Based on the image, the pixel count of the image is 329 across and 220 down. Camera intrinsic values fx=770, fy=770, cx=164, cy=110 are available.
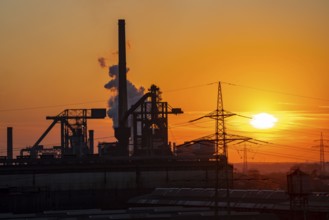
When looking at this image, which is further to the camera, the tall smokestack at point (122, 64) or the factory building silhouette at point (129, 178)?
the tall smokestack at point (122, 64)

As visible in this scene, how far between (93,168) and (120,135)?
27675 millimetres

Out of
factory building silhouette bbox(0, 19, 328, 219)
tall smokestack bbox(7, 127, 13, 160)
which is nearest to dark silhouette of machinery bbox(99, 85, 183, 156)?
factory building silhouette bbox(0, 19, 328, 219)

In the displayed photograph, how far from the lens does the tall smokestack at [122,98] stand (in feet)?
365

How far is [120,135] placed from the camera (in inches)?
4451

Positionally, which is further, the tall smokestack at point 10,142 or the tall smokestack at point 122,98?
the tall smokestack at point 10,142

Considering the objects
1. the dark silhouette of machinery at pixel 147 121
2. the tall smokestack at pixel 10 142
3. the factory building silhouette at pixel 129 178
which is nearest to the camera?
the factory building silhouette at pixel 129 178

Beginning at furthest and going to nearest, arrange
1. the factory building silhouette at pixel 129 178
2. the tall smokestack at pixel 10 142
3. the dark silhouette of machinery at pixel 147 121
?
1. the tall smokestack at pixel 10 142
2. the dark silhouette of machinery at pixel 147 121
3. the factory building silhouette at pixel 129 178

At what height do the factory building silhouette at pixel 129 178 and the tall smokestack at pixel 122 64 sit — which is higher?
the tall smokestack at pixel 122 64

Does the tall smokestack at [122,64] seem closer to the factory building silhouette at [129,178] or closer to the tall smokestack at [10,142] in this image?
the factory building silhouette at [129,178]

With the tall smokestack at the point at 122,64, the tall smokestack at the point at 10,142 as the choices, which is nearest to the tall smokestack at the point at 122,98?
the tall smokestack at the point at 122,64

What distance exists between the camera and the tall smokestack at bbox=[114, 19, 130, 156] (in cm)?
11131

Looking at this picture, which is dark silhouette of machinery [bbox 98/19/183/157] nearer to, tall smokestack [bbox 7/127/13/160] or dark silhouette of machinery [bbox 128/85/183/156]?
dark silhouette of machinery [bbox 128/85/183/156]

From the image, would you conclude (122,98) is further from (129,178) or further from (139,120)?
(129,178)

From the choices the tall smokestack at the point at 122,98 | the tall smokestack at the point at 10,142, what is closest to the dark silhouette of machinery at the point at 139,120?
the tall smokestack at the point at 122,98
